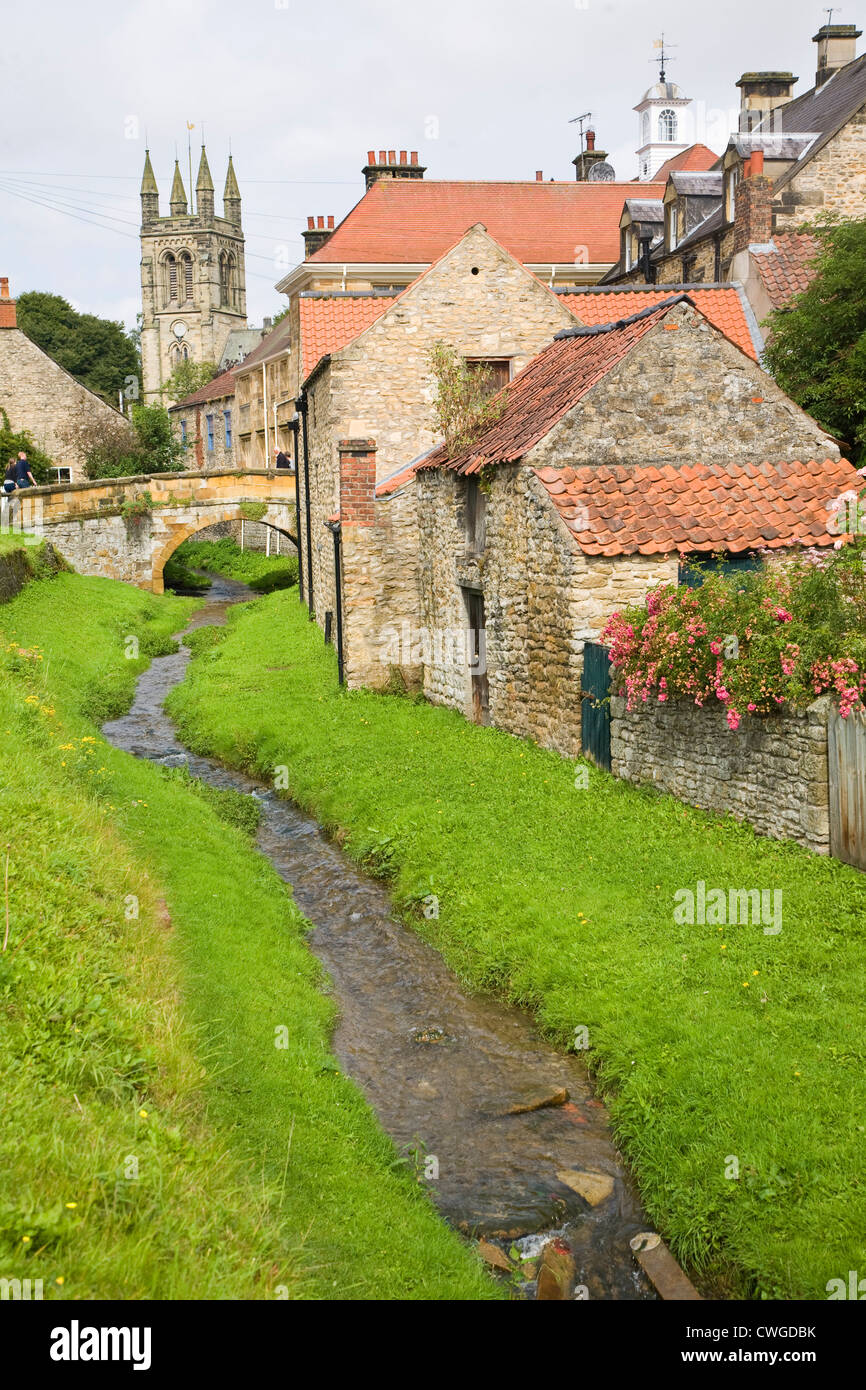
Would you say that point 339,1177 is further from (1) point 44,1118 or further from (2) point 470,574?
(2) point 470,574

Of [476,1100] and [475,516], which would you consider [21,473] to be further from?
[476,1100]

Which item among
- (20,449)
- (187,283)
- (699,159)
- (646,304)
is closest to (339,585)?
(646,304)

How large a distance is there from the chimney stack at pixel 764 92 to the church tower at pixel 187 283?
66.1 metres

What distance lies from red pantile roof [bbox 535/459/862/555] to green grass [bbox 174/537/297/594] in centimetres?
2598

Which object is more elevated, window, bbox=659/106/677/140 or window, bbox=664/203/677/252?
window, bbox=659/106/677/140

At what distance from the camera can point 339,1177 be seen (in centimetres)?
650

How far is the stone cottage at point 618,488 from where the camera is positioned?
13891 millimetres

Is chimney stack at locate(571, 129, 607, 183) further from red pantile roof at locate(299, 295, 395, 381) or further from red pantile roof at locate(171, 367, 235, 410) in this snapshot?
red pantile roof at locate(299, 295, 395, 381)

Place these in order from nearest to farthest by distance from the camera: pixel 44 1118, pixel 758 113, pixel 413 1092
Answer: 1. pixel 44 1118
2. pixel 413 1092
3. pixel 758 113

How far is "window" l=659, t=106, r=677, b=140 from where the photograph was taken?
63.6 m

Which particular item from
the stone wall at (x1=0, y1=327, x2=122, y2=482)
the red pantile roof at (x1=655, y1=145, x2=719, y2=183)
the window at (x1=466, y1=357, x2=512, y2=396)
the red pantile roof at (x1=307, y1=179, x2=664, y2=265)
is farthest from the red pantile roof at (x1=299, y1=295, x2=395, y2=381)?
the stone wall at (x1=0, y1=327, x2=122, y2=482)

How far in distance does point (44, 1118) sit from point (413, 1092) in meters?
3.51

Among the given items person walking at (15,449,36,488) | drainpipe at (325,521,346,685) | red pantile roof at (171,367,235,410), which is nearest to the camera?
drainpipe at (325,521,346,685)
